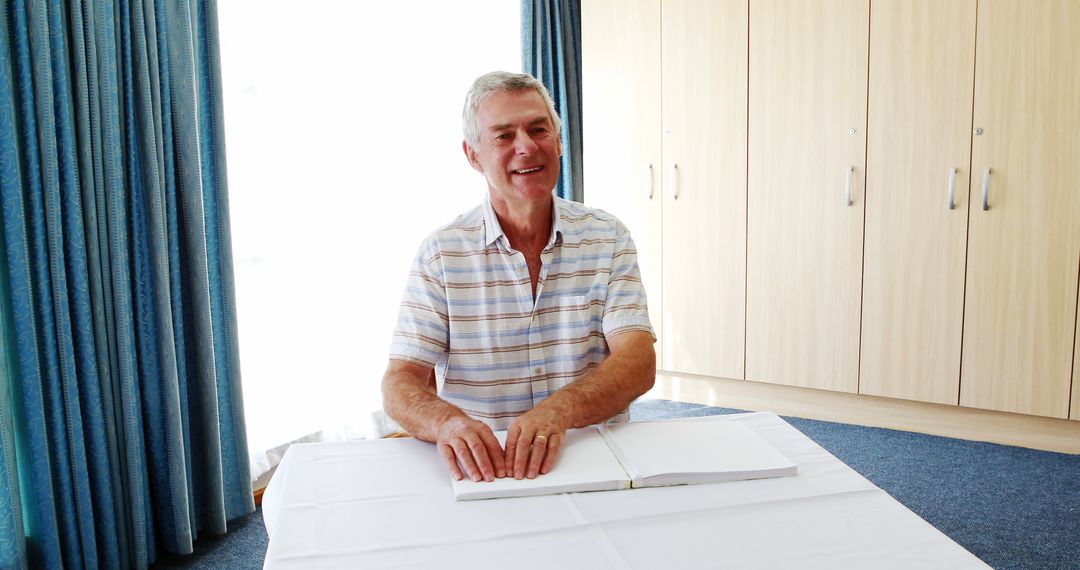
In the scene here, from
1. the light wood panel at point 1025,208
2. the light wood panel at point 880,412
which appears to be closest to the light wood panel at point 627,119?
the light wood panel at point 880,412

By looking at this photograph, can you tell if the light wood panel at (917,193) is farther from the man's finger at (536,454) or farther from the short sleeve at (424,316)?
the man's finger at (536,454)

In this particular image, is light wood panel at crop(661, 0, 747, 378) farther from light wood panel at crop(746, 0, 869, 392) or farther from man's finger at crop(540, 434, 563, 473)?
man's finger at crop(540, 434, 563, 473)

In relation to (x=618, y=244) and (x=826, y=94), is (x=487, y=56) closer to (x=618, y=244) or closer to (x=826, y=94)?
(x=826, y=94)

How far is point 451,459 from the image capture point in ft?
3.61

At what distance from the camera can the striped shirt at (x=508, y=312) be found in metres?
1.56

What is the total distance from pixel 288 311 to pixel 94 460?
2.63 feet

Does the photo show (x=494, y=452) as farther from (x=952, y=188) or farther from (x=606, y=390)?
(x=952, y=188)

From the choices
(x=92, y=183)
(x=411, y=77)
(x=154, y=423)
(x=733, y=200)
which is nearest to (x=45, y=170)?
(x=92, y=183)

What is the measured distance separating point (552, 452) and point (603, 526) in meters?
0.21

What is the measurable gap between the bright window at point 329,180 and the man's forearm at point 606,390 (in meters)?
1.48

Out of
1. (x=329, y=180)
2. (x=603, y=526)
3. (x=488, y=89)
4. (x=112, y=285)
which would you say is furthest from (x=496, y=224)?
(x=329, y=180)

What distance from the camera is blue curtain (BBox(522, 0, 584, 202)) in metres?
3.62

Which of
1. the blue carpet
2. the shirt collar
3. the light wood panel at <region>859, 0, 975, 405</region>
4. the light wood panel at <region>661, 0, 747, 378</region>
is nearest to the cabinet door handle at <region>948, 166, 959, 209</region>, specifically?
the light wood panel at <region>859, 0, 975, 405</region>

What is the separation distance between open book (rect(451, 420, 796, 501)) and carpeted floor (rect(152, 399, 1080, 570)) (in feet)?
4.26
